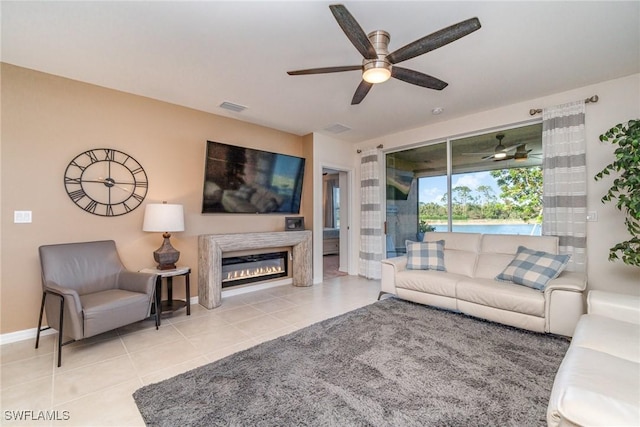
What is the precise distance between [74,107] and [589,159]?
5.67 m

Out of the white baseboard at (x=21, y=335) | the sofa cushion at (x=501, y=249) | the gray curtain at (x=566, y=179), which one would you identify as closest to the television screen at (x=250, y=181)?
the white baseboard at (x=21, y=335)

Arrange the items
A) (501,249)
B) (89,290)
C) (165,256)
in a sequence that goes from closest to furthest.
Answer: (89,290) → (165,256) → (501,249)

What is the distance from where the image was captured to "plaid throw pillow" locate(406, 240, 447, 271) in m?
3.54

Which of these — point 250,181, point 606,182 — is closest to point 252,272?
point 250,181

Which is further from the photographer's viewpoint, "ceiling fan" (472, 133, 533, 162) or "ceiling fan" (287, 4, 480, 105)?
"ceiling fan" (472, 133, 533, 162)

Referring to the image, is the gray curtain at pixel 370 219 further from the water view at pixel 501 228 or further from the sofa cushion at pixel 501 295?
the sofa cushion at pixel 501 295

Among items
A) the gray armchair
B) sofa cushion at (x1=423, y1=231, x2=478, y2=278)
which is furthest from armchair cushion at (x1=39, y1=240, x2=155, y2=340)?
sofa cushion at (x1=423, y1=231, x2=478, y2=278)

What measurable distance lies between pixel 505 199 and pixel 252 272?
3.86 metres

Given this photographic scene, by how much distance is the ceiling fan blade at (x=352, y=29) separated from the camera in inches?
60.2

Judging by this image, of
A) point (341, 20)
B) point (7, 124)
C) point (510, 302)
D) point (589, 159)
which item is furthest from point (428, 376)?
point (7, 124)

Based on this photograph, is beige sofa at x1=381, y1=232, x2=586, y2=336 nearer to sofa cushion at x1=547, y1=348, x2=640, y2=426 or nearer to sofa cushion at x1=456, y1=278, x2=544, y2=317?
sofa cushion at x1=456, y1=278, x2=544, y2=317

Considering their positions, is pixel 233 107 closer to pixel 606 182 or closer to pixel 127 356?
pixel 127 356

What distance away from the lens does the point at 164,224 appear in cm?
308

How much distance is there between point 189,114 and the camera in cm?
372
